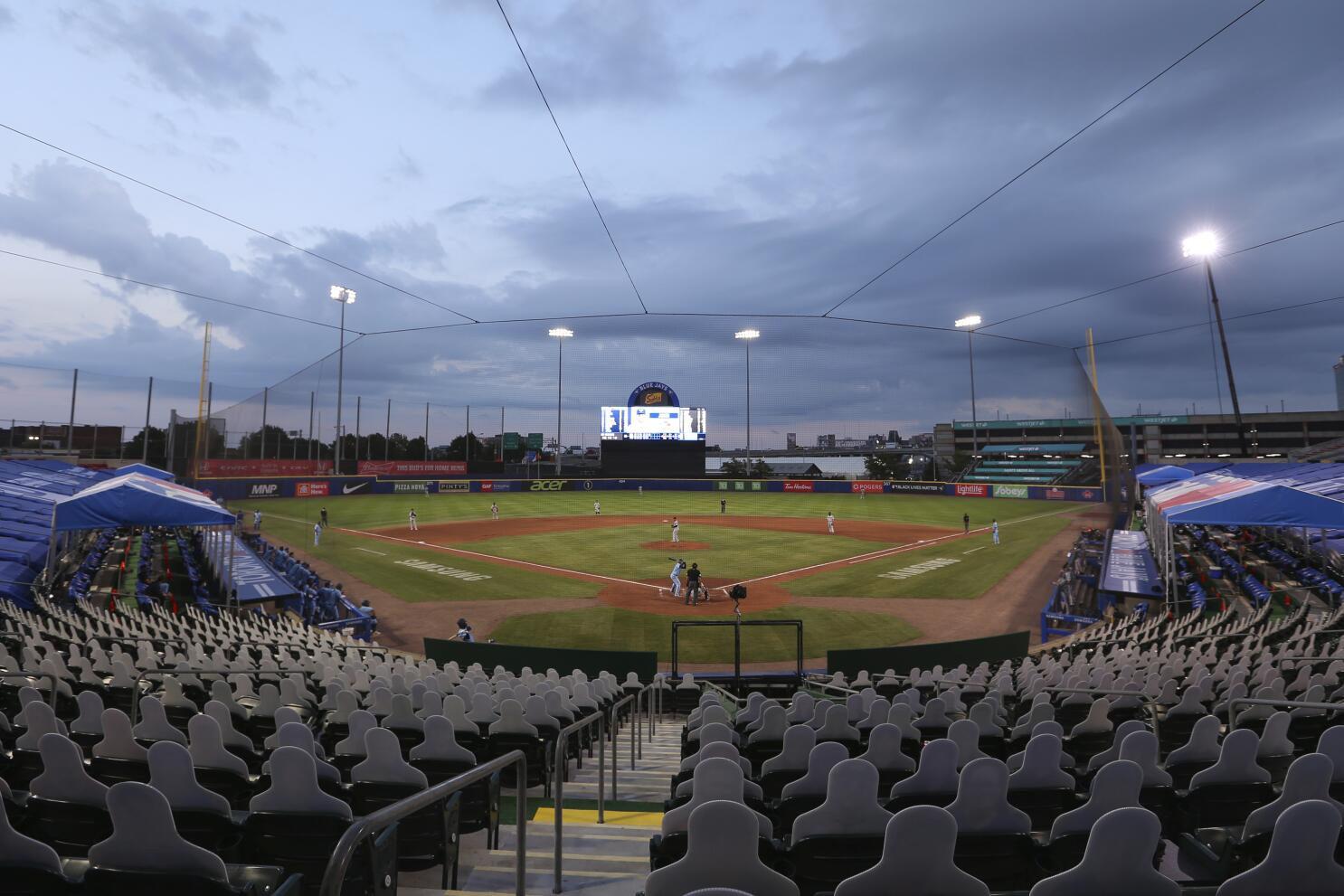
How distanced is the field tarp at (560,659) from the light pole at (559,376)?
1109 inches

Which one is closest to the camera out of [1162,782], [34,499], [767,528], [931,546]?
[1162,782]

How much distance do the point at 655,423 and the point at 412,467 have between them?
25.2 m

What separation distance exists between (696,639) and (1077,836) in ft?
51.6

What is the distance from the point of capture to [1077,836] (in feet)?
11.2

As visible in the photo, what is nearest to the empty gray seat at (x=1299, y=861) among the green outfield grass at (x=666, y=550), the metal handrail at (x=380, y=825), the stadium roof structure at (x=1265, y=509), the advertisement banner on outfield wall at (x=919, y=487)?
the metal handrail at (x=380, y=825)

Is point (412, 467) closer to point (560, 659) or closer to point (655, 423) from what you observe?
point (655, 423)

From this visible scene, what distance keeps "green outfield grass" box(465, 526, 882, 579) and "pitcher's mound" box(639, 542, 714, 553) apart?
258 millimetres

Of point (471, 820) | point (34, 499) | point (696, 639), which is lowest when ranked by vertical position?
point (696, 639)

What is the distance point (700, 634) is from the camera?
19.2 meters

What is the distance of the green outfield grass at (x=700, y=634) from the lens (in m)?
17.6

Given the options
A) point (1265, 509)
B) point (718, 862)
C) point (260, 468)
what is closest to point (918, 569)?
point (1265, 509)

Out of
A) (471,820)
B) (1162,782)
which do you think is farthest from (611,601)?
(1162,782)

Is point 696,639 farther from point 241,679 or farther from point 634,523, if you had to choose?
point 634,523

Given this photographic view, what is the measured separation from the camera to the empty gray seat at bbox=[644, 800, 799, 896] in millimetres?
2482
